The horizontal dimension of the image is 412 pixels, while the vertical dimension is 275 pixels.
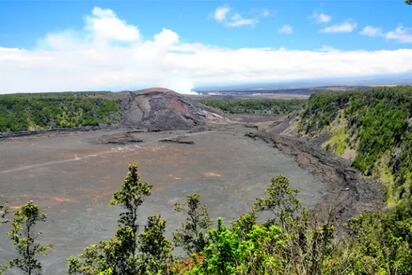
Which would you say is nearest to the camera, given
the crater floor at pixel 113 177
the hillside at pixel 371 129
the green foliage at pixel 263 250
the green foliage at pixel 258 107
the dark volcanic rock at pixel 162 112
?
the green foliage at pixel 263 250

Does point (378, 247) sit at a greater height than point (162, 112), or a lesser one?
lesser

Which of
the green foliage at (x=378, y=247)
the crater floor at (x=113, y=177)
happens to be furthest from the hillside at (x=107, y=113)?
the green foliage at (x=378, y=247)

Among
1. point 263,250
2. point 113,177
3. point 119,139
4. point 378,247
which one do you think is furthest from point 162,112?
point 263,250

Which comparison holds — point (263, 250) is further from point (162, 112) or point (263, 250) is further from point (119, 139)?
point (162, 112)

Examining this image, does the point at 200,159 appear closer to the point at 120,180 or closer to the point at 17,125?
the point at 120,180

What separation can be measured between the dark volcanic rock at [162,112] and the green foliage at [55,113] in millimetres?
5281

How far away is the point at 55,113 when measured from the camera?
127 metres

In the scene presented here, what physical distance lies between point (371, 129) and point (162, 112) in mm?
68486

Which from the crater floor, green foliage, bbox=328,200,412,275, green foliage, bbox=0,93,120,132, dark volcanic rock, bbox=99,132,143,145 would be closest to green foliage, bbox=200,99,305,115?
green foliage, bbox=0,93,120,132

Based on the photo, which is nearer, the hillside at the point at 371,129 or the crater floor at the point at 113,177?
the crater floor at the point at 113,177

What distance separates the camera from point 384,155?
6253 centimetres

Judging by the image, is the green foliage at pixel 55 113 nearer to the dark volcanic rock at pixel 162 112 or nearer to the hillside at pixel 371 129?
the dark volcanic rock at pixel 162 112

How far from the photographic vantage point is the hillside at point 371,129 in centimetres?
5709

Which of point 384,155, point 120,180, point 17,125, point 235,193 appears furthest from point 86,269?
point 17,125
